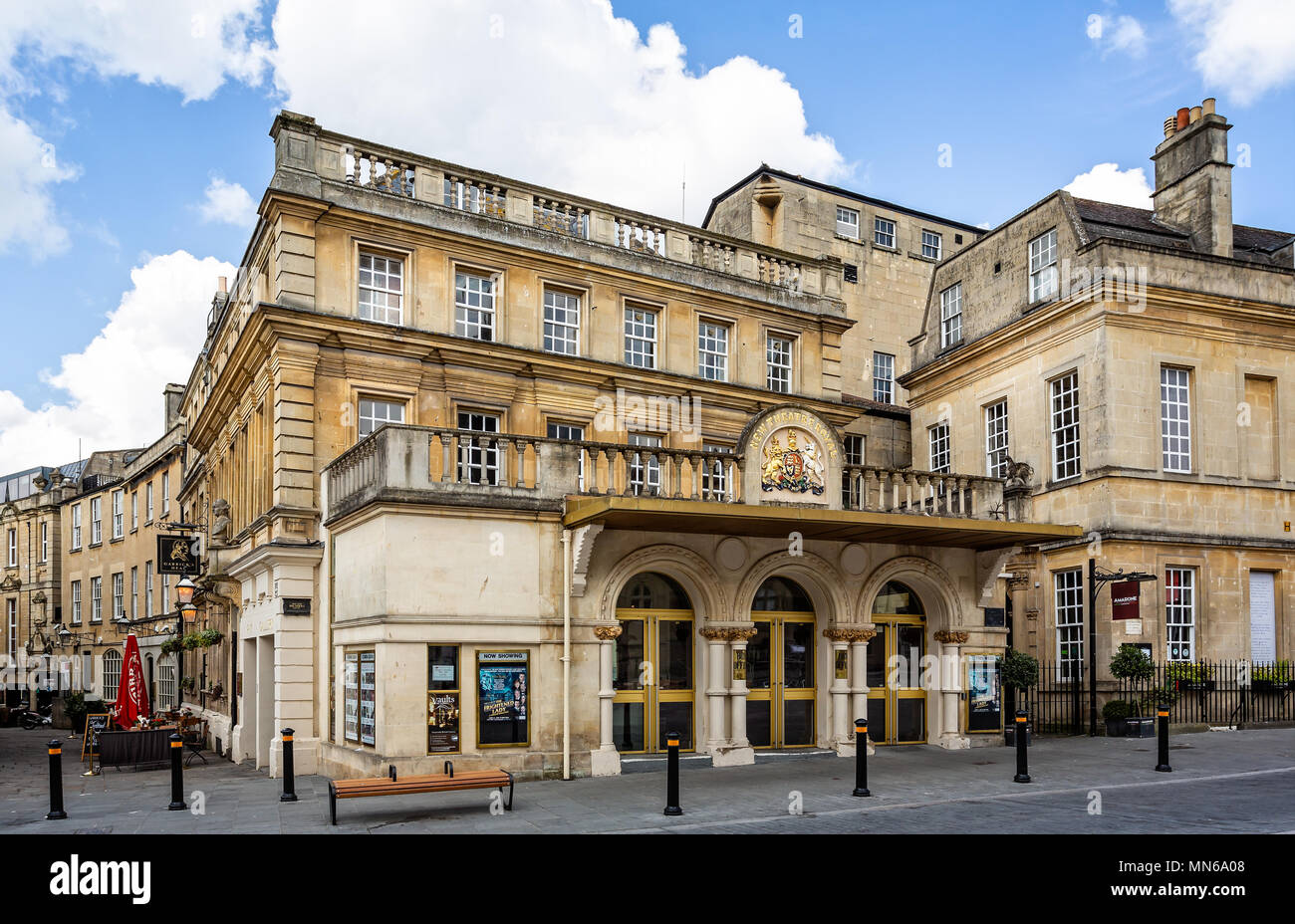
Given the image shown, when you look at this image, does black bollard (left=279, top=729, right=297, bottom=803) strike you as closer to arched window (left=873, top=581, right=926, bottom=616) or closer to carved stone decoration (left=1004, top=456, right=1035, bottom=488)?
arched window (left=873, top=581, right=926, bottom=616)

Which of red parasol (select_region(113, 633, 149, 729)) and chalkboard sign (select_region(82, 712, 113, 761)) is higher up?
red parasol (select_region(113, 633, 149, 729))

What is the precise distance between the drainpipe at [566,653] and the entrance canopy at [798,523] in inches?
18.8

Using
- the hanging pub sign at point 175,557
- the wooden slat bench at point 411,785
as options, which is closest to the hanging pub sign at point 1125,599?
the wooden slat bench at point 411,785

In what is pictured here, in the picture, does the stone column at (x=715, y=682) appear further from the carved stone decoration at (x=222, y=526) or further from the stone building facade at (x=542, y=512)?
the carved stone decoration at (x=222, y=526)

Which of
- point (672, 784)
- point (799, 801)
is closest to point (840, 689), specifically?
point (799, 801)

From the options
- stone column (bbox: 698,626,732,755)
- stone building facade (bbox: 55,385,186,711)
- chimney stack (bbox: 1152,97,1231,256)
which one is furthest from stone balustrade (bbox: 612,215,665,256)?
stone building facade (bbox: 55,385,186,711)

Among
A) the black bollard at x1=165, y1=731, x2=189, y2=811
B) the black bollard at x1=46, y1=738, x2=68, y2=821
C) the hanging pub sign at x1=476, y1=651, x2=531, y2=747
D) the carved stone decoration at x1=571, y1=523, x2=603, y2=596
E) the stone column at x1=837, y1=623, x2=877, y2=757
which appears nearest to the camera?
the black bollard at x1=46, y1=738, x2=68, y2=821

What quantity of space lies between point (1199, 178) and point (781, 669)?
16.8 m

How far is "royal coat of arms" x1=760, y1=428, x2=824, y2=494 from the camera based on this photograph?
17406 millimetres

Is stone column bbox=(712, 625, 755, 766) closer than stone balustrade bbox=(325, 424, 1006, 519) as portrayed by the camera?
No

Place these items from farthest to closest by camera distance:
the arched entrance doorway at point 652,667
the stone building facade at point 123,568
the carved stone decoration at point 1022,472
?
the stone building facade at point 123,568, the carved stone decoration at point 1022,472, the arched entrance doorway at point 652,667

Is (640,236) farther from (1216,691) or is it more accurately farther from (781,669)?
(1216,691)

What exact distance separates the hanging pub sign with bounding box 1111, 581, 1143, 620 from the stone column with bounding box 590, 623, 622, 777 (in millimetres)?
10235

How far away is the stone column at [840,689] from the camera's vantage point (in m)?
18.5
